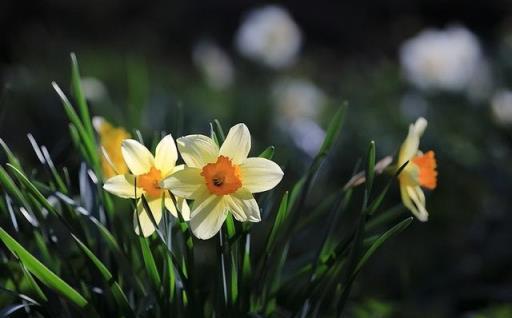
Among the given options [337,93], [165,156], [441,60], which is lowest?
[165,156]

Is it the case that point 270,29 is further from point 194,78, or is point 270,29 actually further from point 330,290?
point 330,290

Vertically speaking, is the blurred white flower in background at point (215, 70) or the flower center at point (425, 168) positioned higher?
the blurred white flower in background at point (215, 70)

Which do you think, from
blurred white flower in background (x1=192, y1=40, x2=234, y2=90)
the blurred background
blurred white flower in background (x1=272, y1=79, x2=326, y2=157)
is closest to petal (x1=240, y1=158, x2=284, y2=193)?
the blurred background

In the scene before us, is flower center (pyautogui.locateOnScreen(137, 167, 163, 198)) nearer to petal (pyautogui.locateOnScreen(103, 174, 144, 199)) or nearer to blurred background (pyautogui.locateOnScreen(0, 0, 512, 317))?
petal (pyautogui.locateOnScreen(103, 174, 144, 199))

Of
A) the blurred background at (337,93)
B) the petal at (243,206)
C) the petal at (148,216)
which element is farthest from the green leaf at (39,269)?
the blurred background at (337,93)

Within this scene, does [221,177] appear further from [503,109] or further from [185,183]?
[503,109]

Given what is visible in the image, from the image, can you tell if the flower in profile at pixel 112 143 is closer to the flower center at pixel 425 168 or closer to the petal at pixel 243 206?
the petal at pixel 243 206

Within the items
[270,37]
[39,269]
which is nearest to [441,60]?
[270,37]
